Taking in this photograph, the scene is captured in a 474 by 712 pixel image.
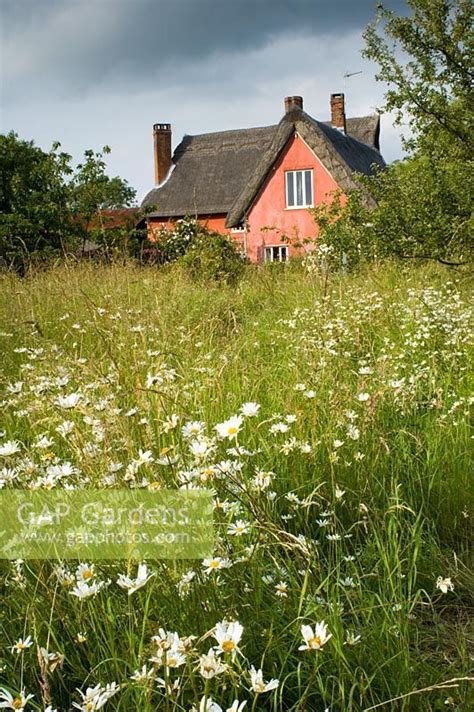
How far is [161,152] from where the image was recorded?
30281 mm

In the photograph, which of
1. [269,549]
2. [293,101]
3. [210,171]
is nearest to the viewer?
[269,549]

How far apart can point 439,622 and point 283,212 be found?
2137 cm

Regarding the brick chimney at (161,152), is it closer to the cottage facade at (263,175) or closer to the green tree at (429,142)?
the cottage facade at (263,175)

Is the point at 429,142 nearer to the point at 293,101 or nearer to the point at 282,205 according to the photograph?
the point at 282,205

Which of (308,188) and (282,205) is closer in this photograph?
(308,188)

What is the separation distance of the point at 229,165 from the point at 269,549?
2922 cm

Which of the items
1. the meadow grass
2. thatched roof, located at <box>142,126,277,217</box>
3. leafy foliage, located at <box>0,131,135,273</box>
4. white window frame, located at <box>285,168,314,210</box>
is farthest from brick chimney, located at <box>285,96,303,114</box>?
the meadow grass

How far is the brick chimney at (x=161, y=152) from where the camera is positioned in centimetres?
2997

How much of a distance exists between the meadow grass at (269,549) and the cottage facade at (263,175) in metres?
13.7

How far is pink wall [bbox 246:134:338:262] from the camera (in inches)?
852

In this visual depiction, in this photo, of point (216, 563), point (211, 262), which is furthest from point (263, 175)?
point (216, 563)

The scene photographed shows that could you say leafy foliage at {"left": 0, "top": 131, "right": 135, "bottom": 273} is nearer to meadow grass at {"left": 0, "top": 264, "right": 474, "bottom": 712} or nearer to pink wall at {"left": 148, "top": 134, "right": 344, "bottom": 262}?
pink wall at {"left": 148, "top": 134, "right": 344, "bottom": 262}

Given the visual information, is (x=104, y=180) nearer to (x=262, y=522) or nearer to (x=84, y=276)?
(x=84, y=276)

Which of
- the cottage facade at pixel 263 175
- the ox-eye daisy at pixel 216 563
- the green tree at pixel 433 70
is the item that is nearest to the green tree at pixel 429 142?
the green tree at pixel 433 70
